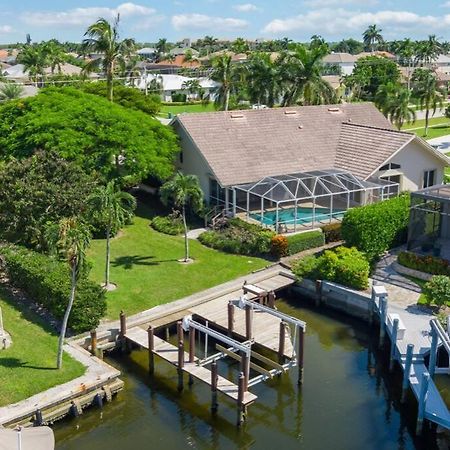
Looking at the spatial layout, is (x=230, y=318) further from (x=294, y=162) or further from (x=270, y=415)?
(x=294, y=162)

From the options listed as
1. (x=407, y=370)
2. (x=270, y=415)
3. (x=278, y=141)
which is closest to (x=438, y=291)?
(x=407, y=370)

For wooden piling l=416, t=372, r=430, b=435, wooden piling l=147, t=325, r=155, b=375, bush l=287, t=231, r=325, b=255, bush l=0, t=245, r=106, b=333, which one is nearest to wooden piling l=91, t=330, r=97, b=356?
bush l=0, t=245, r=106, b=333

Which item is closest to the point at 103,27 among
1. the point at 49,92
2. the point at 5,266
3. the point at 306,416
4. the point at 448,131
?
the point at 49,92

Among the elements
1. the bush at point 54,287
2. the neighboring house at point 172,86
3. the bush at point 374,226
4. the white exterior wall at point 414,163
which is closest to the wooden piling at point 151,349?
the bush at point 54,287

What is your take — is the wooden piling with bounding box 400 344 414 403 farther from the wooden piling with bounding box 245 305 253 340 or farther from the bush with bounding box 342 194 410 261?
the bush with bounding box 342 194 410 261

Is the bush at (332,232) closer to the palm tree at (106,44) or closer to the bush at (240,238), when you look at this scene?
the bush at (240,238)

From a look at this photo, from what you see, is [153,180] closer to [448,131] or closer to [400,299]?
[400,299]
